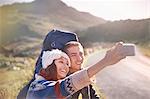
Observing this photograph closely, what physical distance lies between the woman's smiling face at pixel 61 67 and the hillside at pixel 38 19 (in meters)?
0.34

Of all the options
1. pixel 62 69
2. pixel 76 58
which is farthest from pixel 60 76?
pixel 76 58

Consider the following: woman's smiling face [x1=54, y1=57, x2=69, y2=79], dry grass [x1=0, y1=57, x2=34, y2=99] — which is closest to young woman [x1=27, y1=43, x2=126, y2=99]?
woman's smiling face [x1=54, y1=57, x2=69, y2=79]

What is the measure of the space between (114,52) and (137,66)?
19.8 inches

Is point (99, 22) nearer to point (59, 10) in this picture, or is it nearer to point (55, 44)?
point (59, 10)

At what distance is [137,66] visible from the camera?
2.48 m

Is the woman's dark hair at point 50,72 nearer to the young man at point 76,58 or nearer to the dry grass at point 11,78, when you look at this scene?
the young man at point 76,58

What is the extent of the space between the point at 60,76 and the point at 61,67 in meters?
0.05

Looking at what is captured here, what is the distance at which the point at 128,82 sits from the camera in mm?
2480

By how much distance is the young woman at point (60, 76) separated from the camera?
6.42 feet

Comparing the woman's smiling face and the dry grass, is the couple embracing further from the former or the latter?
the dry grass

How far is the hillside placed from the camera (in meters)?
2.52

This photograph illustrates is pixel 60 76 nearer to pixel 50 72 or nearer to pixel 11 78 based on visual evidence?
pixel 50 72

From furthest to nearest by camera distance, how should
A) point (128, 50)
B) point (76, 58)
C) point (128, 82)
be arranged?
1. point (128, 82)
2. point (76, 58)
3. point (128, 50)

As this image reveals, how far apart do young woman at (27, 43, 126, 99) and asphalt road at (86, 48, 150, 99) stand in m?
0.35
